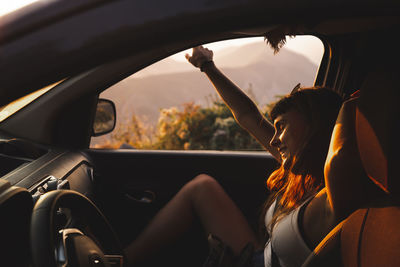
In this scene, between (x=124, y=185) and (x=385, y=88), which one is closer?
(x=385, y=88)

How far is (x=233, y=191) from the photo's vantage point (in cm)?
262

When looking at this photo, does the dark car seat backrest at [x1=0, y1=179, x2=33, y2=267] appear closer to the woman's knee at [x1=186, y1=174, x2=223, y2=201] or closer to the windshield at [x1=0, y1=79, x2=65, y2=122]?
the windshield at [x1=0, y1=79, x2=65, y2=122]

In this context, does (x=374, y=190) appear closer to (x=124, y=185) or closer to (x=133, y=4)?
(x=133, y=4)

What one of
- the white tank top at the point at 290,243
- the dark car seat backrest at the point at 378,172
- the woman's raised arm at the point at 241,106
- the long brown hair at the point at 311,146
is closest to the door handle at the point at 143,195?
the woman's raised arm at the point at 241,106

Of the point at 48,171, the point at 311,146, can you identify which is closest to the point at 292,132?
the point at 311,146

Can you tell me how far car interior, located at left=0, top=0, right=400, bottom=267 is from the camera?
26.2 inches

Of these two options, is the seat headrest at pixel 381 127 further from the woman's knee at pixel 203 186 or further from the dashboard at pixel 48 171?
the woman's knee at pixel 203 186

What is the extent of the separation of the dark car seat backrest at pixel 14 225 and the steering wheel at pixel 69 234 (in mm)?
42

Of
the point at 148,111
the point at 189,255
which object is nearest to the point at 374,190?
the point at 189,255

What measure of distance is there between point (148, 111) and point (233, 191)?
7.31 meters

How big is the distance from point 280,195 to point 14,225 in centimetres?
132

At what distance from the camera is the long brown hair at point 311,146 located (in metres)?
Answer: 1.62

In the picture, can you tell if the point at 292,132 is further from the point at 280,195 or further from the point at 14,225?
the point at 14,225

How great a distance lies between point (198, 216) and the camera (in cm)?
247
